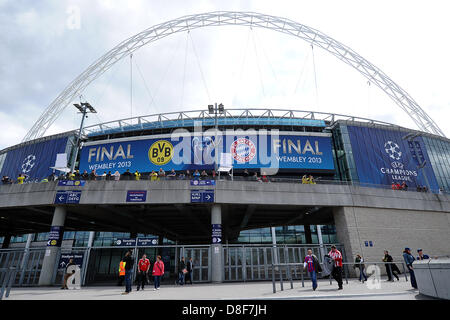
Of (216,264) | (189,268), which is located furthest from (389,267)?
(189,268)

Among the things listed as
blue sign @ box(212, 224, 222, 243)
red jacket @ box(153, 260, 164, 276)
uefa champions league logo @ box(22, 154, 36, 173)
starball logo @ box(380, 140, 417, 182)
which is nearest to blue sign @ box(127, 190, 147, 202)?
blue sign @ box(212, 224, 222, 243)

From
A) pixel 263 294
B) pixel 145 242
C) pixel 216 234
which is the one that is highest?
pixel 216 234

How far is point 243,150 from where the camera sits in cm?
3084

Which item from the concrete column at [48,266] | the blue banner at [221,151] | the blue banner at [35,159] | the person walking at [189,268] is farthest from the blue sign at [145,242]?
the blue banner at [35,159]

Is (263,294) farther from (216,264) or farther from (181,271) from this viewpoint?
(216,264)

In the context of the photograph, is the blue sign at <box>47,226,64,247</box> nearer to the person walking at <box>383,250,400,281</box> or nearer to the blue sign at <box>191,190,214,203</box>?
the blue sign at <box>191,190,214,203</box>

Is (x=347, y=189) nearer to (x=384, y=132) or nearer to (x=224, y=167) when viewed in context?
(x=224, y=167)

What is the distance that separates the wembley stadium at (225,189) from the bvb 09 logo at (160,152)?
5.1 inches

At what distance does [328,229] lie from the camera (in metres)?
41.9

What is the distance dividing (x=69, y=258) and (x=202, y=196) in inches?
382

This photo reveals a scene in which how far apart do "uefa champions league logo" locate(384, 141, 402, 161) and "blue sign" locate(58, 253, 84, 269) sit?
107 feet

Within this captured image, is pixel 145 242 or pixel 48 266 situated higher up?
pixel 145 242

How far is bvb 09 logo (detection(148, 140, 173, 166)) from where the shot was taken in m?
31.1

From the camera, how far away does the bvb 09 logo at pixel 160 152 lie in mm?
31125
